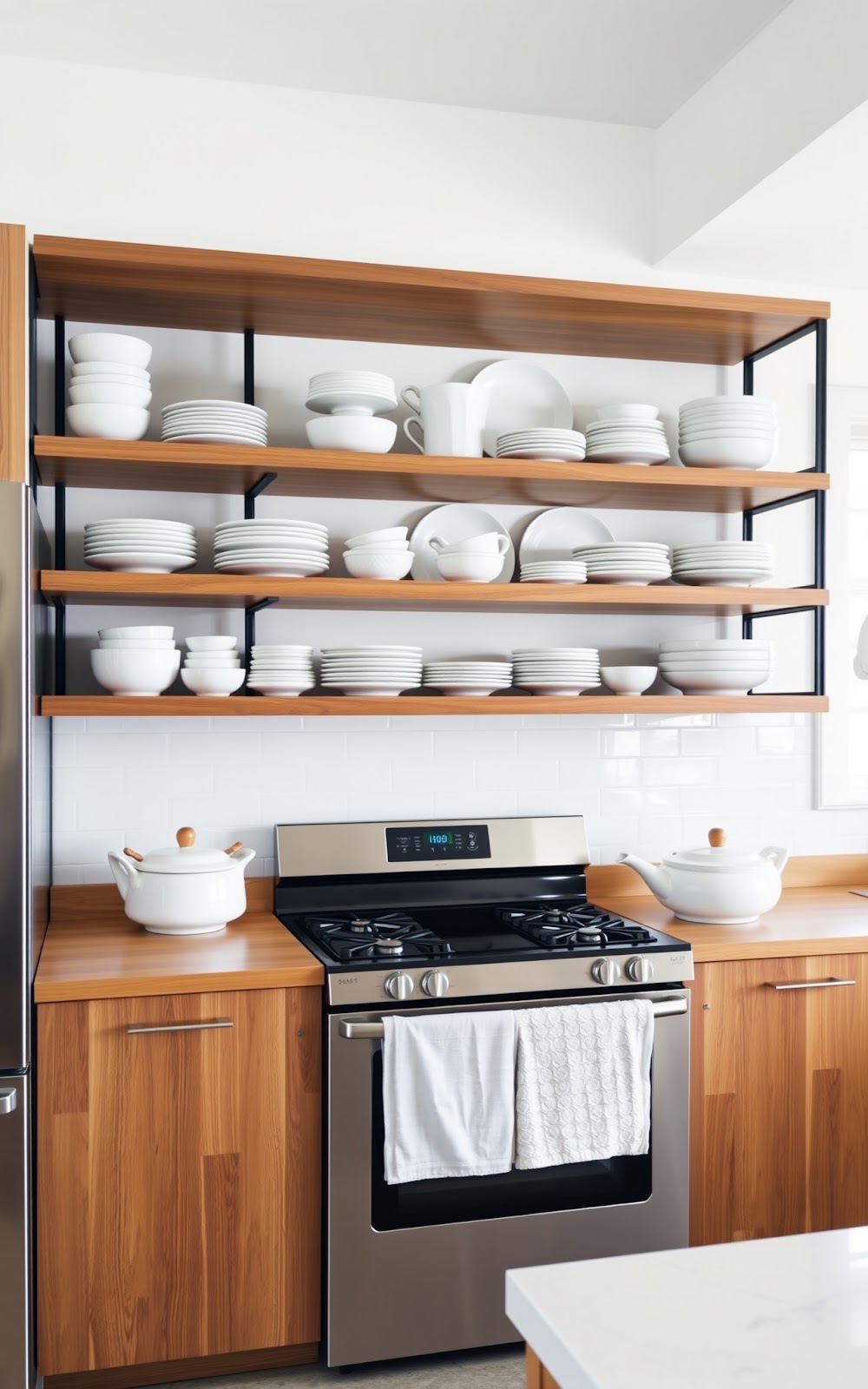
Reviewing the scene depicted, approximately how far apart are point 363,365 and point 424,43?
0.74 m

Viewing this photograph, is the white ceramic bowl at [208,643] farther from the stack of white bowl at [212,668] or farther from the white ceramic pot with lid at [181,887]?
the white ceramic pot with lid at [181,887]

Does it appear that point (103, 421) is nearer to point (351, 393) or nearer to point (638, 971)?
point (351, 393)

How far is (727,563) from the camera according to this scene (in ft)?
9.91

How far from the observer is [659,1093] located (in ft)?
8.32

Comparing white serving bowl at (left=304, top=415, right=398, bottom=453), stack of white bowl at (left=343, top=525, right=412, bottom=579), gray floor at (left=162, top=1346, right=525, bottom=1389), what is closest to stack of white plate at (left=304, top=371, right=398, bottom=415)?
white serving bowl at (left=304, top=415, right=398, bottom=453)

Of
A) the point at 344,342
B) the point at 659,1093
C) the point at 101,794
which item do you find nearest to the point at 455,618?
the point at 344,342

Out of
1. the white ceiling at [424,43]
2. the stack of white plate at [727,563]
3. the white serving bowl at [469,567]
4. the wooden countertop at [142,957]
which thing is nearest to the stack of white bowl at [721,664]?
the stack of white plate at [727,563]

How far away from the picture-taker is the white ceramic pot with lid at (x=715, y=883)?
2785 millimetres

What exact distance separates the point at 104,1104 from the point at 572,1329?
151cm

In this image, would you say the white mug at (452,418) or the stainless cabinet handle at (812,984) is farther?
the white mug at (452,418)

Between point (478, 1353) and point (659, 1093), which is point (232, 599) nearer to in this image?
point (659, 1093)

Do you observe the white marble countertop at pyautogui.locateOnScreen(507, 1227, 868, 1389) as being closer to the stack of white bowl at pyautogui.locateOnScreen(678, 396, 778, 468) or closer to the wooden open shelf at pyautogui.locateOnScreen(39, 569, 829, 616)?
the wooden open shelf at pyautogui.locateOnScreen(39, 569, 829, 616)

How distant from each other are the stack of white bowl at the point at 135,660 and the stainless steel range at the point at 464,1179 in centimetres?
65

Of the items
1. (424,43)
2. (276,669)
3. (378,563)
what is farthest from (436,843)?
(424,43)
